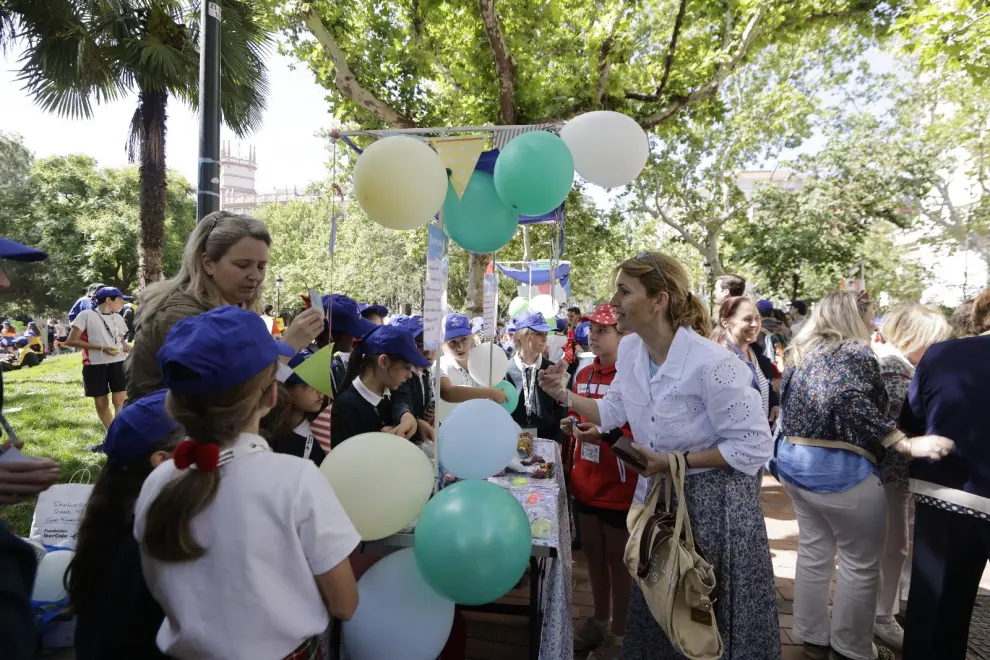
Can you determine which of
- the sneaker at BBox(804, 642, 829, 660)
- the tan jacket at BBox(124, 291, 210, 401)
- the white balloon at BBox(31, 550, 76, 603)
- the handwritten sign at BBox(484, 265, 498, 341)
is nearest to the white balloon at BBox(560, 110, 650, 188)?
the handwritten sign at BBox(484, 265, 498, 341)

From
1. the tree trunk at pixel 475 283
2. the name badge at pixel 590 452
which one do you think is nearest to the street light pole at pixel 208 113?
the name badge at pixel 590 452

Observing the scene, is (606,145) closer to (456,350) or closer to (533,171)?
(533,171)

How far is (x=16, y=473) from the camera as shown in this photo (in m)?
1.29

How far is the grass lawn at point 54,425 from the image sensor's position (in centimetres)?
465

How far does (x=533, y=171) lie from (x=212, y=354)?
1.69m

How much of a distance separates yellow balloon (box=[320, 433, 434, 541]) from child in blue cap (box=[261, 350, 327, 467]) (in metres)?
0.47

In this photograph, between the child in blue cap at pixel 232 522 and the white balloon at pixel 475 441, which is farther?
the white balloon at pixel 475 441

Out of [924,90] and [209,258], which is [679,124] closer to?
[209,258]

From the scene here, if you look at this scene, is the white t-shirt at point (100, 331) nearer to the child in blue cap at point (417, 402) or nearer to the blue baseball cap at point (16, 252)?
the child in blue cap at point (417, 402)

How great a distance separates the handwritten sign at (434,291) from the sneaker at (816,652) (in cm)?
266

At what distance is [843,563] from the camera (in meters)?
2.85

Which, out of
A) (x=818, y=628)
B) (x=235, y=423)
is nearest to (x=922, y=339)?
(x=818, y=628)

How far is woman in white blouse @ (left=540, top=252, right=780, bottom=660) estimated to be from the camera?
6.83 feet

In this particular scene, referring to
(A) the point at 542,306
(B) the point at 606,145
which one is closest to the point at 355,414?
(B) the point at 606,145
